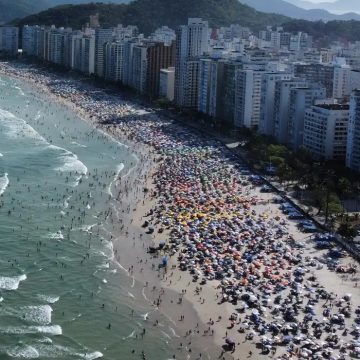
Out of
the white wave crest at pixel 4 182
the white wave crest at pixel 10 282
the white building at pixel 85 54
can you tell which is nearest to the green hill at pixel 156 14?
the white building at pixel 85 54

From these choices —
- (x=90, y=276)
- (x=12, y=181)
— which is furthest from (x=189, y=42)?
(x=90, y=276)

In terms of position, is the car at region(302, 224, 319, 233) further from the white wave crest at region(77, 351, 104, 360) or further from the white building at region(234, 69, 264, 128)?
the white building at region(234, 69, 264, 128)

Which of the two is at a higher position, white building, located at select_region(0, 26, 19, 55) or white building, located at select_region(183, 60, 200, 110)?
white building, located at select_region(0, 26, 19, 55)

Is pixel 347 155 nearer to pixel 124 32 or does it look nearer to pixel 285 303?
pixel 285 303

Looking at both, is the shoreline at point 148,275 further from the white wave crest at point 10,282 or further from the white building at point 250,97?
the white building at point 250,97

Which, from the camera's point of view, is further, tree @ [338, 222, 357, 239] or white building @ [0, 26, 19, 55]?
white building @ [0, 26, 19, 55]

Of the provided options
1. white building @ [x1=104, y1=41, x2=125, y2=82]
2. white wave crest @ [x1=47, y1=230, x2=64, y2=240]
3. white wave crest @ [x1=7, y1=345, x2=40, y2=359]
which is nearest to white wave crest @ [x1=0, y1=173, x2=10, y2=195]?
white wave crest @ [x1=47, y1=230, x2=64, y2=240]
